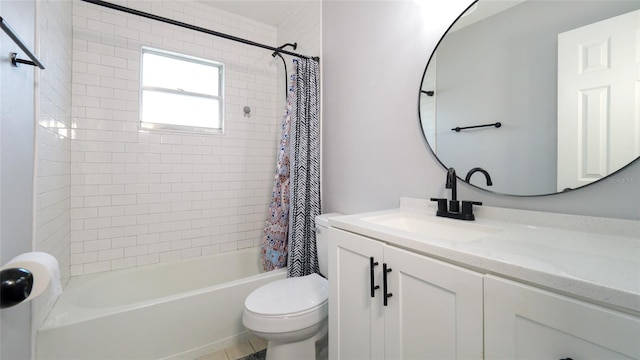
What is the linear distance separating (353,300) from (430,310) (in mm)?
346

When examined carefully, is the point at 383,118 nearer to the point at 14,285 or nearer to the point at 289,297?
the point at 289,297

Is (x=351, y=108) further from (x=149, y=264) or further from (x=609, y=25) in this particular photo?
(x=149, y=264)

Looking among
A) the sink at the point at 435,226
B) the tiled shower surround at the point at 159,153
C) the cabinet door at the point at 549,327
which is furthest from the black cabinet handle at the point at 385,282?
the tiled shower surround at the point at 159,153

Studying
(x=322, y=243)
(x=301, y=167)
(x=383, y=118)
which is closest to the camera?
(x=383, y=118)

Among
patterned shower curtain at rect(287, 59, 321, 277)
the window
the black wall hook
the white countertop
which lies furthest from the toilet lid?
the window

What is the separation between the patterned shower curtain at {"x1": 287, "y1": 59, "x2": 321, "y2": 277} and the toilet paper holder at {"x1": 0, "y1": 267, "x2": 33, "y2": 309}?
4.85ft

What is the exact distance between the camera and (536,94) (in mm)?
986

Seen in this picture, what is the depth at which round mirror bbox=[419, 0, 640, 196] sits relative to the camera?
0.82 meters

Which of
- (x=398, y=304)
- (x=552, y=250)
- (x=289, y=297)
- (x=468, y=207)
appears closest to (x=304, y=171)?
(x=289, y=297)

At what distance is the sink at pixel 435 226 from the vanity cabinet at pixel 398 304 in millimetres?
154

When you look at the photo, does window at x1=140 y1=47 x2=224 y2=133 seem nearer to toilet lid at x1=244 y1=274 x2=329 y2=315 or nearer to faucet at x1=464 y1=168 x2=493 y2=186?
toilet lid at x1=244 y1=274 x2=329 y2=315

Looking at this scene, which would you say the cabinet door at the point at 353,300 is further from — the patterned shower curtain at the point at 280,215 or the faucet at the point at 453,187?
the patterned shower curtain at the point at 280,215

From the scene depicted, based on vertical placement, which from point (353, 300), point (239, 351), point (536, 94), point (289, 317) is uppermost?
point (536, 94)

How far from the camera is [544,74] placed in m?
0.96
